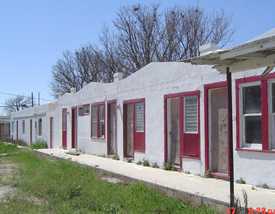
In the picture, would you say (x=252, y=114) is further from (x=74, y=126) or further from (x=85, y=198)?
(x=74, y=126)

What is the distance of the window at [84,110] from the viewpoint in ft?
74.1

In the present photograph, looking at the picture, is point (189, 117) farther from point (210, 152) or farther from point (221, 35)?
point (221, 35)

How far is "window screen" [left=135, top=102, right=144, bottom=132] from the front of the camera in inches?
639

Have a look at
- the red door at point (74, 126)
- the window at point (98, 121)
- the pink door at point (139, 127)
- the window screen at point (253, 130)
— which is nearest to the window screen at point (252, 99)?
the window screen at point (253, 130)

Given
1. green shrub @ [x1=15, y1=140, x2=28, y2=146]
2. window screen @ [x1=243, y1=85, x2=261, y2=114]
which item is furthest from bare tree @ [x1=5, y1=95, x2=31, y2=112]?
window screen @ [x1=243, y1=85, x2=261, y2=114]

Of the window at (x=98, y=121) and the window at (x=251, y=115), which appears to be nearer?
the window at (x=251, y=115)

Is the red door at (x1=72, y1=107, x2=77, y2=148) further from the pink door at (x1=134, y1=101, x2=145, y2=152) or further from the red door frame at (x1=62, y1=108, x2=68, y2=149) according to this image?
the pink door at (x1=134, y1=101, x2=145, y2=152)

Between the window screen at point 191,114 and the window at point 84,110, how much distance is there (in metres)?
10.2

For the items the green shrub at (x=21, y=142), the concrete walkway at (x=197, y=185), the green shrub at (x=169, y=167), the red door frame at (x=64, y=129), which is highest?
the red door frame at (x=64, y=129)

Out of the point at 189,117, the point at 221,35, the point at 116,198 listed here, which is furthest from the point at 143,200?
the point at 221,35

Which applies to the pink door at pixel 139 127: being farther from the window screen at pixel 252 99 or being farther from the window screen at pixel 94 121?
the window screen at pixel 252 99

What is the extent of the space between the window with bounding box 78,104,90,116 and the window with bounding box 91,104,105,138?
0.93 m

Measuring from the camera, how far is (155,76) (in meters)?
15.1

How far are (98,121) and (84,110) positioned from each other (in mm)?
2566
